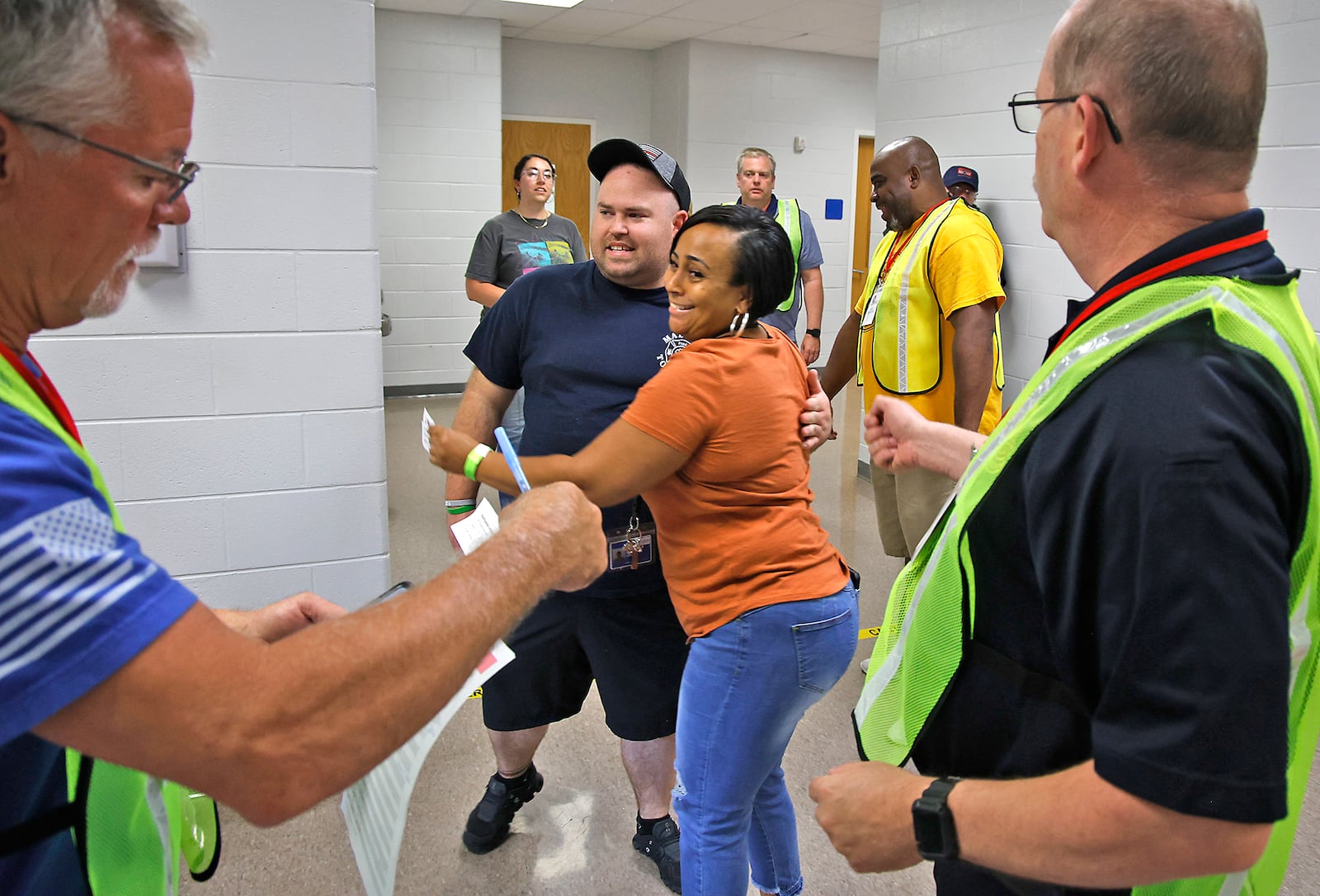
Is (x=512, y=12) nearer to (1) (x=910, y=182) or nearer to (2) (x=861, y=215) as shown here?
(2) (x=861, y=215)

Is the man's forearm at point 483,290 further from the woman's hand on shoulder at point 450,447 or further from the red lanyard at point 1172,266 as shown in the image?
the red lanyard at point 1172,266

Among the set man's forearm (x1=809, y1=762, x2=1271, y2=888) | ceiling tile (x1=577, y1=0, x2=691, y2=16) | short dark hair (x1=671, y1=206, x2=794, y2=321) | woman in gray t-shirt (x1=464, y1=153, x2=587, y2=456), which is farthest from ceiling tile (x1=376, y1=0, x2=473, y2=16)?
man's forearm (x1=809, y1=762, x2=1271, y2=888)

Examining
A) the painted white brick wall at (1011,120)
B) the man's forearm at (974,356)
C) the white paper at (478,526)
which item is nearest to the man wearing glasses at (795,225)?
the painted white brick wall at (1011,120)

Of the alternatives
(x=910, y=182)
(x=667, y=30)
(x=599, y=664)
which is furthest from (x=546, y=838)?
(x=667, y=30)

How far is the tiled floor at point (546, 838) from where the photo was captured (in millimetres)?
2111

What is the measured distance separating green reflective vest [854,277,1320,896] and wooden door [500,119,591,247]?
24.6ft

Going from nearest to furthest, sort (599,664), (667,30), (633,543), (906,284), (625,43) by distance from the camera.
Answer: (633,543) → (599,664) → (906,284) → (667,30) → (625,43)

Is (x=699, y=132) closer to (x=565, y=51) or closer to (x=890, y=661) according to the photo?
(x=565, y=51)

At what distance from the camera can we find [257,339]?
2439 millimetres

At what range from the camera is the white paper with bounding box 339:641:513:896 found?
35.2 inches

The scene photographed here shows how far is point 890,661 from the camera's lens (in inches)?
41.8

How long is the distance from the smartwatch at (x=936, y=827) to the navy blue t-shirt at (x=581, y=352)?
1.14 m

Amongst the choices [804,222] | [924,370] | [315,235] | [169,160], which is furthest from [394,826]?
[804,222]

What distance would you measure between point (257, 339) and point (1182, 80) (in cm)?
226
